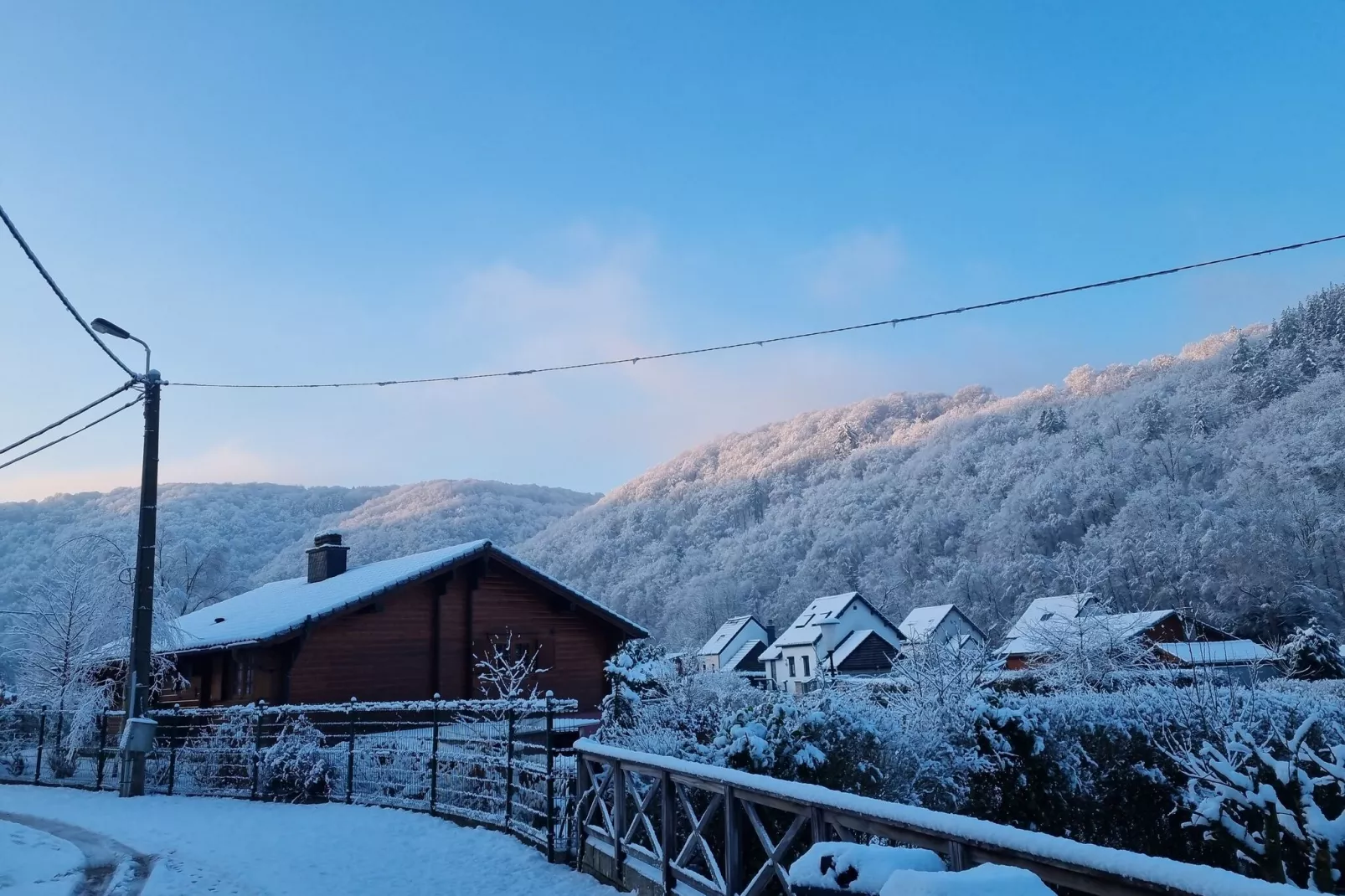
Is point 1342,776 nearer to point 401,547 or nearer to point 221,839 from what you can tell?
point 221,839

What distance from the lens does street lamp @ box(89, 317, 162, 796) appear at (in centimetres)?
1389

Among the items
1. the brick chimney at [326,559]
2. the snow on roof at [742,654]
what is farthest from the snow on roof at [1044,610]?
the brick chimney at [326,559]

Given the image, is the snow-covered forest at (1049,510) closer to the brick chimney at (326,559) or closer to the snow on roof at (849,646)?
the snow on roof at (849,646)

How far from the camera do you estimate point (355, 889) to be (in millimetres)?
7766

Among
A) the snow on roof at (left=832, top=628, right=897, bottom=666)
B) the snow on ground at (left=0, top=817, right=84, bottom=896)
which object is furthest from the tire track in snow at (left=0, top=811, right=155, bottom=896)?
the snow on roof at (left=832, top=628, right=897, bottom=666)

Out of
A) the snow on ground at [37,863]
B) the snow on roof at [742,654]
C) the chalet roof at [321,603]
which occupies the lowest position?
the snow on roof at [742,654]

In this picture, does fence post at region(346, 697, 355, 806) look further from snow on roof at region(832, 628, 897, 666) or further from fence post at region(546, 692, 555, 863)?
snow on roof at region(832, 628, 897, 666)

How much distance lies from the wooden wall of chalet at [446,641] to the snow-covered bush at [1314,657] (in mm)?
26267

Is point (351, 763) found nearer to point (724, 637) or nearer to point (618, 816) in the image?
point (618, 816)

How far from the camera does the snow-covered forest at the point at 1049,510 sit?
60.4m

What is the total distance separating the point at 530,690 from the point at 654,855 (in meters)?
16.5

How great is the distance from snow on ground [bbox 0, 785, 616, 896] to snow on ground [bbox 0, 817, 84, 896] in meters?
0.08

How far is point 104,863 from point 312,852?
6.37 ft

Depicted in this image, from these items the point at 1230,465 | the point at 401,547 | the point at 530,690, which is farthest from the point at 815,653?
the point at 1230,465
